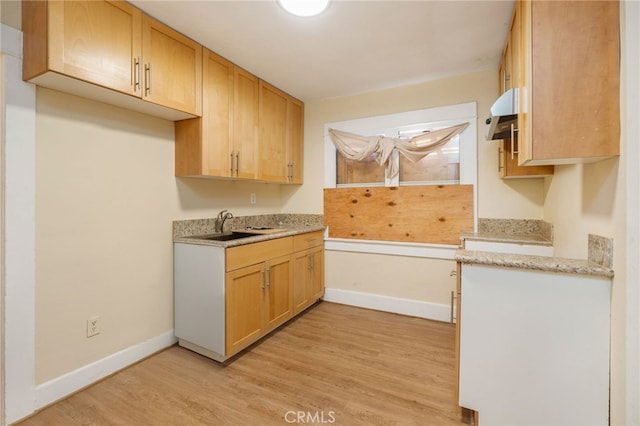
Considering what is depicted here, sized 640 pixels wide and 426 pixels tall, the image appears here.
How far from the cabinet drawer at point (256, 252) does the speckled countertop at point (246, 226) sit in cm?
4

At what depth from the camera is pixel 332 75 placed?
Result: 111 inches

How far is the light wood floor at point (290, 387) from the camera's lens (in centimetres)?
160

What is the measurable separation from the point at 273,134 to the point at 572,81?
8.14ft

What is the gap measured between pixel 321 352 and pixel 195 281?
1159 mm

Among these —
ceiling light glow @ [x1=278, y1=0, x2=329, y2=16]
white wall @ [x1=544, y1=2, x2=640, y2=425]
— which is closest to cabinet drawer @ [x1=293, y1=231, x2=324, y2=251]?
ceiling light glow @ [x1=278, y1=0, x2=329, y2=16]

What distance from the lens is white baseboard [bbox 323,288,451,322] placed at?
289cm

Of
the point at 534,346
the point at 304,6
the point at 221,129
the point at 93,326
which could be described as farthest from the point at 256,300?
the point at 304,6

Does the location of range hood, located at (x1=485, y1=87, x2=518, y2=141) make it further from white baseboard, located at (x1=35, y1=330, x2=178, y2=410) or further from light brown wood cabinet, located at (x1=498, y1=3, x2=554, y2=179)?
white baseboard, located at (x1=35, y1=330, x2=178, y2=410)

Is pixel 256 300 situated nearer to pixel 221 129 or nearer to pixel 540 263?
pixel 221 129

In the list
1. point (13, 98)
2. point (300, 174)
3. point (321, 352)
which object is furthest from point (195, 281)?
point (300, 174)

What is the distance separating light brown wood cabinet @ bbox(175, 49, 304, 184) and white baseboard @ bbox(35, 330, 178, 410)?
139 cm

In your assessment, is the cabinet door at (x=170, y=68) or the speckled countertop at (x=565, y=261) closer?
the speckled countertop at (x=565, y=261)

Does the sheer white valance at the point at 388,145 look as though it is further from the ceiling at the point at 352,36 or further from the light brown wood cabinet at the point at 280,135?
the ceiling at the point at 352,36

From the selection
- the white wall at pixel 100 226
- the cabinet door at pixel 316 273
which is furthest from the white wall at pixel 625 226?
the white wall at pixel 100 226
